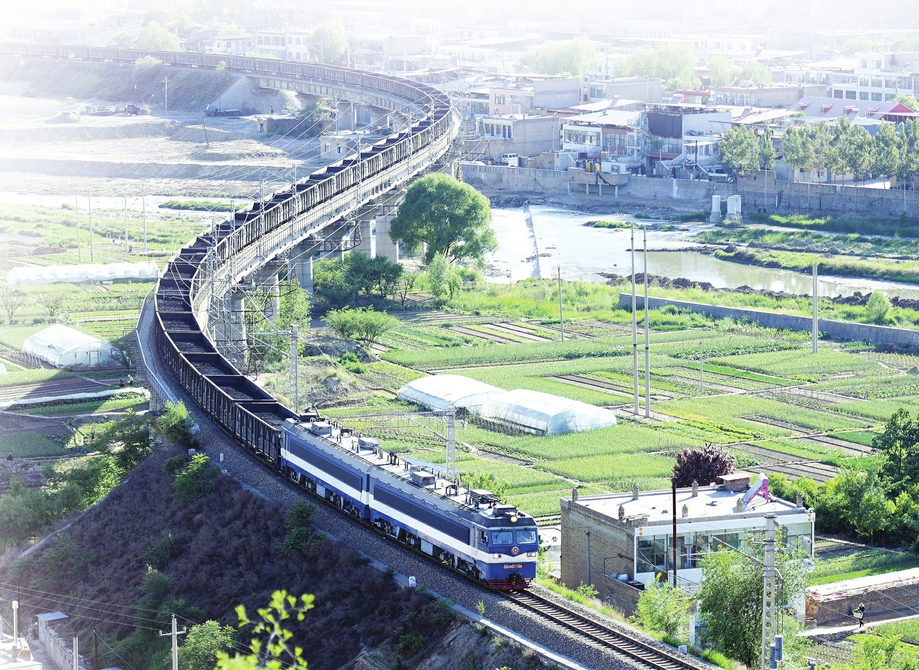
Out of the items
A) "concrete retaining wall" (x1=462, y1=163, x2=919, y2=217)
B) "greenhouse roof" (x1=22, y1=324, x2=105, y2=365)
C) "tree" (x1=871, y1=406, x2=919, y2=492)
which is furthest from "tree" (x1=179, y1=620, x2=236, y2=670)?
"concrete retaining wall" (x1=462, y1=163, x2=919, y2=217)

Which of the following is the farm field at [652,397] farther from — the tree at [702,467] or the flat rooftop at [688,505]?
the flat rooftop at [688,505]

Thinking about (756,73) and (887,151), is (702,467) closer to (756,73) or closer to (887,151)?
(887,151)

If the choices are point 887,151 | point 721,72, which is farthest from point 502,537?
point 721,72

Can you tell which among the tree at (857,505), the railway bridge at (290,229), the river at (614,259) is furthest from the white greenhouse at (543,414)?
the river at (614,259)

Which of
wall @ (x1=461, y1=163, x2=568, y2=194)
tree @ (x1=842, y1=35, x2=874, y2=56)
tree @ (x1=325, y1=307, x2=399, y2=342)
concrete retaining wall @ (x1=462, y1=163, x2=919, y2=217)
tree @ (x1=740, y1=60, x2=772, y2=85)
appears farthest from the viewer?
tree @ (x1=842, y1=35, x2=874, y2=56)

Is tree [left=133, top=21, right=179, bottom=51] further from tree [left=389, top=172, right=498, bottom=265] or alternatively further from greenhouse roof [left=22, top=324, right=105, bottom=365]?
greenhouse roof [left=22, top=324, right=105, bottom=365]

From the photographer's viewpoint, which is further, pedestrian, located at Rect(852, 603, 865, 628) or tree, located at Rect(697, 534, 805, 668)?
pedestrian, located at Rect(852, 603, 865, 628)

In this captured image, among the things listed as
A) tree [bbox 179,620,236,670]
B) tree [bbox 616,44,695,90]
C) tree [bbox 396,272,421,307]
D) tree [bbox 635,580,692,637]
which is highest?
tree [bbox 616,44,695,90]
